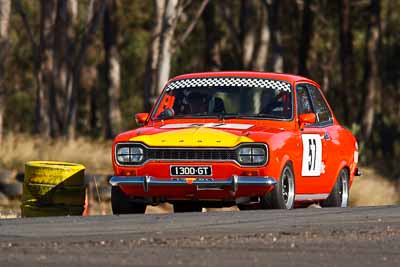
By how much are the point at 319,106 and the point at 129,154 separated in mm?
2764

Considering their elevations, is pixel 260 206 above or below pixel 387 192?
above

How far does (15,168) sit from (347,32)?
20875 mm

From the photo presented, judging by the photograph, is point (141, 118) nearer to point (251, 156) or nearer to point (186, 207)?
point (186, 207)

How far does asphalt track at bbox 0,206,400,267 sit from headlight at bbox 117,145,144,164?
4.51 ft

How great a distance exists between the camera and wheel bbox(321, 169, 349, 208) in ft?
49.1

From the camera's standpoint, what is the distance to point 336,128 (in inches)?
602

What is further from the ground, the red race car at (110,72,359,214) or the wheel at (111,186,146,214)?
the red race car at (110,72,359,214)

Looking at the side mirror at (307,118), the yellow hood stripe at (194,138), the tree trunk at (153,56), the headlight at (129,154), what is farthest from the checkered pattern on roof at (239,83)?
the tree trunk at (153,56)

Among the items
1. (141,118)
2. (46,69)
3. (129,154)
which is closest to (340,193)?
(141,118)

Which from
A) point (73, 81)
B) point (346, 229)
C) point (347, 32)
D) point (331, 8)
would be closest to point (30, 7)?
point (331, 8)

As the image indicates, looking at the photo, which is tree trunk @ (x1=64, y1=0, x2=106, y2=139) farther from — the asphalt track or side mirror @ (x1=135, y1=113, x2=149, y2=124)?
the asphalt track

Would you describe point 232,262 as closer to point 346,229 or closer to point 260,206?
point 346,229

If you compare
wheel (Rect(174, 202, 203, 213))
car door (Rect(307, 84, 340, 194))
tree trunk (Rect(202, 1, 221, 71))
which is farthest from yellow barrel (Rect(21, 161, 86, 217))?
tree trunk (Rect(202, 1, 221, 71))

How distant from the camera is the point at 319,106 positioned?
15117 millimetres
